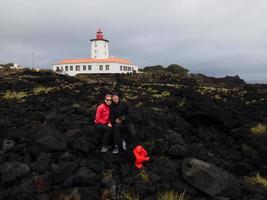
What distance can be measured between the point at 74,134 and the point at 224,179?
18.6 ft

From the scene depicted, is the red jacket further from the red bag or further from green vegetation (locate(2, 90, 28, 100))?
green vegetation (locate(2, 90, 28, 100))

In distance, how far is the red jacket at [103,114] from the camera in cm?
1121

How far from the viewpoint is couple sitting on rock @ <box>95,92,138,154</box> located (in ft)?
34.3

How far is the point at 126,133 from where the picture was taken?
445 inches

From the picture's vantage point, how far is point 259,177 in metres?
10.7

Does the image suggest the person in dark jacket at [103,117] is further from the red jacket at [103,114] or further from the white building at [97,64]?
the white building at [97,64]

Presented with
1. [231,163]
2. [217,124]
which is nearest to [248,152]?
[231,163]

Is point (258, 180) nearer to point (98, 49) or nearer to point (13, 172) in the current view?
point (13, 172)

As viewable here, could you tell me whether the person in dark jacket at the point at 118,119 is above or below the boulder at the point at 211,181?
above

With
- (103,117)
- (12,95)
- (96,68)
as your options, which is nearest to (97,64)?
(96,68)

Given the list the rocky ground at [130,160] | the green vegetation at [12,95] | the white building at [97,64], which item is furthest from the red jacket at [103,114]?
the white building at [97,64]

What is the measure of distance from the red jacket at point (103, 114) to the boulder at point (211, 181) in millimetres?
3514

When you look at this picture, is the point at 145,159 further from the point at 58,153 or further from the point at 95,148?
the point at 58,153

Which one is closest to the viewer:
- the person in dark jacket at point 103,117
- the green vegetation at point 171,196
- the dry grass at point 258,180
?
the green vegetation at point 171,196
